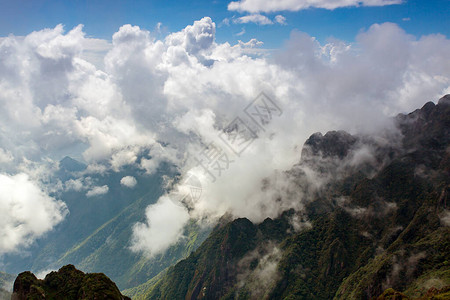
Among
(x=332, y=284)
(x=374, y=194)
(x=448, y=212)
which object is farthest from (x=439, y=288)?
(x=374, y=194)

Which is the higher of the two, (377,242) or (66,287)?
(66,287)

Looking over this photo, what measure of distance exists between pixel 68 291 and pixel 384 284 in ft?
398

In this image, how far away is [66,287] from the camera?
66.8m

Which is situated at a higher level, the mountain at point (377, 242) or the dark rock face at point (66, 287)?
the dark rock face at point (66, 287)

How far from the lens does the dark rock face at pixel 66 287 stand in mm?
60125

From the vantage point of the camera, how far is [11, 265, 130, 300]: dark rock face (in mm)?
60125

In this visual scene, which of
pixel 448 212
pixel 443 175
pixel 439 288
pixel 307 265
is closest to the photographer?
pixel 439 288

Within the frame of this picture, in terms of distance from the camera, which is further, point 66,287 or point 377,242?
point 377,242

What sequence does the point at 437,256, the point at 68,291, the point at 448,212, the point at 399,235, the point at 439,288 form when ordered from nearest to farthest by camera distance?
the point at 68,291
the point at 439,288
the point at 437,256
the point at 448,212
the point at 399,235

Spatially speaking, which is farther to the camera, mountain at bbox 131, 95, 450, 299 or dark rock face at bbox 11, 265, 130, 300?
mountain at bbox 131, 95, 450, 299

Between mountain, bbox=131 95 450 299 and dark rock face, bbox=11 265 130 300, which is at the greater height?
dark rock face, bbox=11 265 130 300

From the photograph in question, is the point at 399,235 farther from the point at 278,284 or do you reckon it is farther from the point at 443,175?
the point at 278,284

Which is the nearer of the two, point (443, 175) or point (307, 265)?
point (443, 175)

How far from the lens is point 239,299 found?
177875 millimetres
